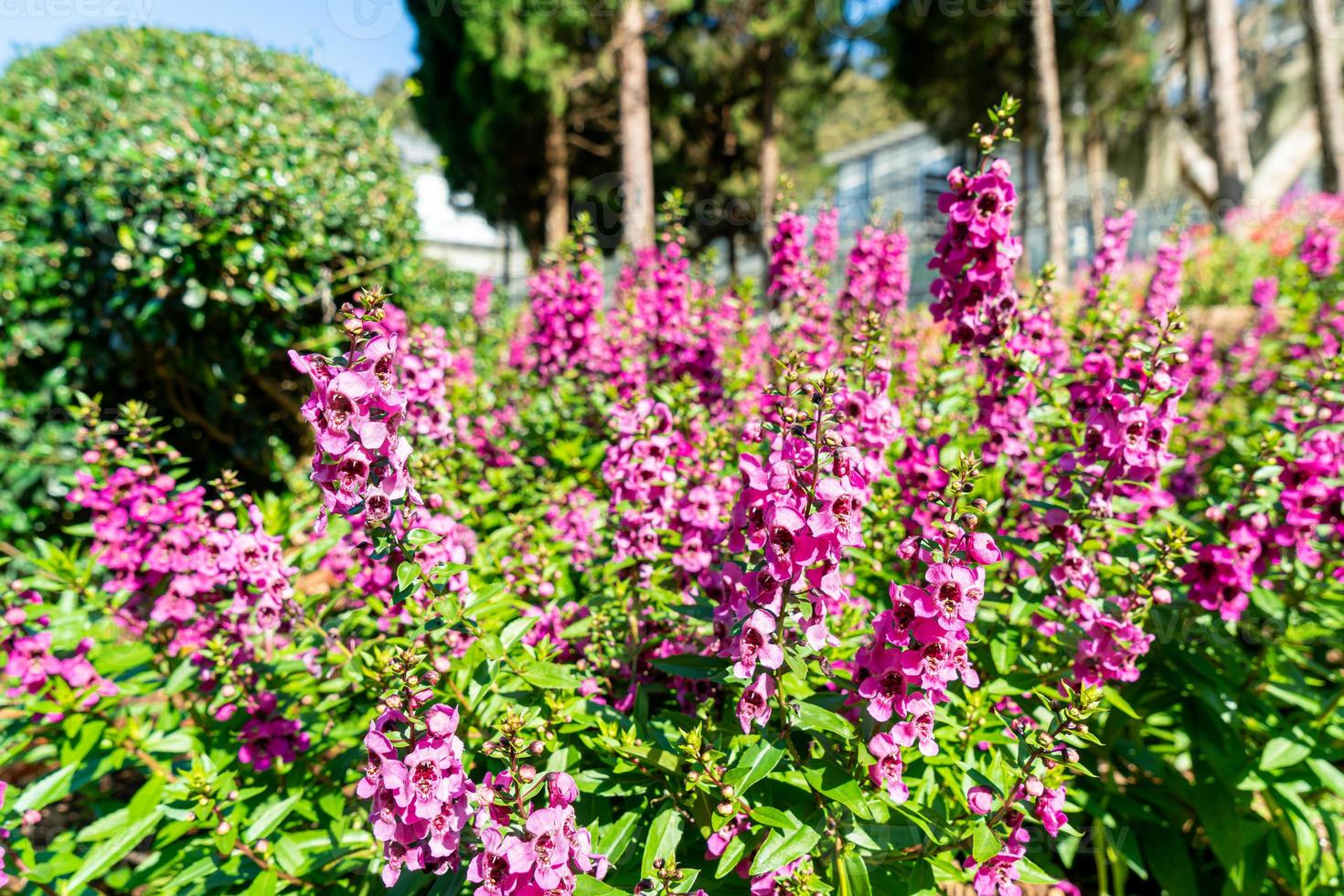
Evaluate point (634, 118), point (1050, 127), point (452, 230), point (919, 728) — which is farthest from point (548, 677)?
point (452, 230)

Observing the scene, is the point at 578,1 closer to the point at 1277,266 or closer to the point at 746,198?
the point at 746,198

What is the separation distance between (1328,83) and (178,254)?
13419mm

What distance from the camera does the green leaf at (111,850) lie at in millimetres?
2027

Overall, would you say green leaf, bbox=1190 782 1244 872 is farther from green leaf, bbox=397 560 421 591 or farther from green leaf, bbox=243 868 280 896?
green leaf, bbox=243 868 280 896

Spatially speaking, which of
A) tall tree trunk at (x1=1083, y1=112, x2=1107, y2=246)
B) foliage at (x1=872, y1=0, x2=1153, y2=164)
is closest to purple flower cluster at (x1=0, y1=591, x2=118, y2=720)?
foliage at (x1=872, y1=0, x2=1153, y2=164)

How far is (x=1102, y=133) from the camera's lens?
22.8 meters

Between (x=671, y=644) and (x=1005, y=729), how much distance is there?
956 millimetres

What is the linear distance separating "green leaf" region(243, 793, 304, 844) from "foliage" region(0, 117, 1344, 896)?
13 millimetres

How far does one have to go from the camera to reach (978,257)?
239 centimetres

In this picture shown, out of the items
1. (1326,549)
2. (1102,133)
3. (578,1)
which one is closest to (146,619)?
(1326,549)

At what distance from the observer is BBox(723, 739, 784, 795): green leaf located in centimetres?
159

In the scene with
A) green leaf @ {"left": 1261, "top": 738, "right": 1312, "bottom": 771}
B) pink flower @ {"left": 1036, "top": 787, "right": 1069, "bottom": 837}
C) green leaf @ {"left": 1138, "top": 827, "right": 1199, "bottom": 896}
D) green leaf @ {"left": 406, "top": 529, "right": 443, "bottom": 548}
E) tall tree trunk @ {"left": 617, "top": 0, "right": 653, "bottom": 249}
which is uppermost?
tall tree trunk @ {"left": 617, "top": 0, "right": 653, "bottom": 249}

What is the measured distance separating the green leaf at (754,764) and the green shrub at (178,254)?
335 cm

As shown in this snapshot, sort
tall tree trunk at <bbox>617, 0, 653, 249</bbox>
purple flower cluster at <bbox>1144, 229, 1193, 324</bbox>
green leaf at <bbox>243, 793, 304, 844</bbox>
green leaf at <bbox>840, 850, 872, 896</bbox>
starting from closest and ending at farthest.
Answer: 1. green leaf at <bbox>840, 850, 872, 896</bbox>
2. green leaf at <bbox>243, 793, 304, 844</bbox>
3. purple flower cluster at <bbox>1144, 229, 1193, 324</bbox>
4. tall tree trunk at <bbox>617, 0, 653, 249</bbox>
